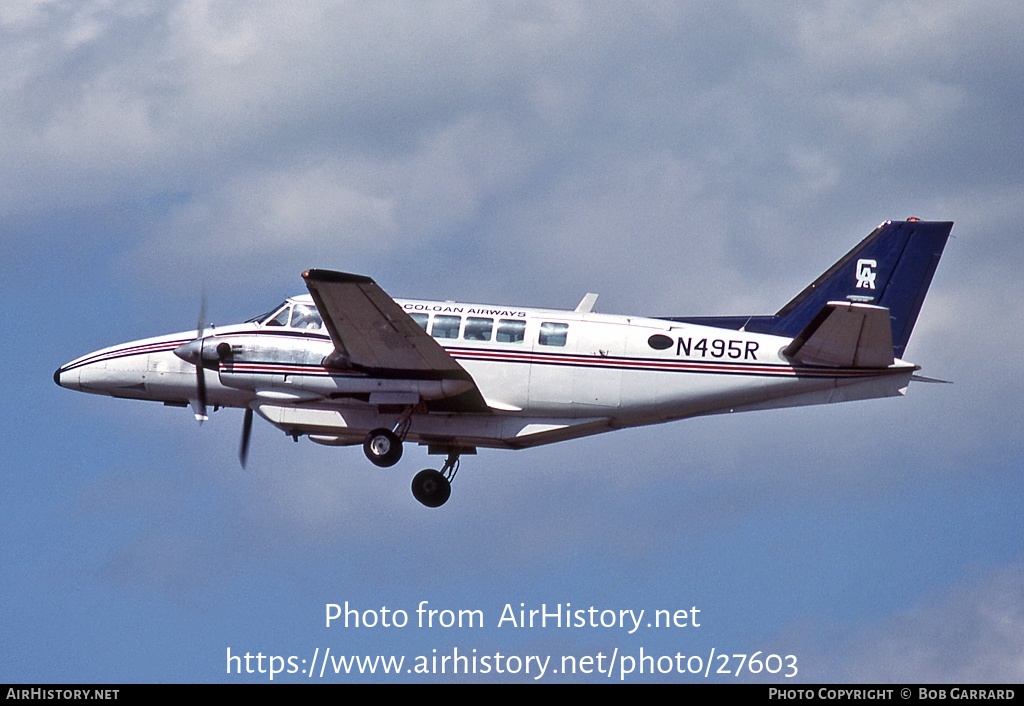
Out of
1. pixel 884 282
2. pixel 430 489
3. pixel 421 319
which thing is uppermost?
pixel 884 282

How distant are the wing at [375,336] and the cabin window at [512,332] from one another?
1.11m

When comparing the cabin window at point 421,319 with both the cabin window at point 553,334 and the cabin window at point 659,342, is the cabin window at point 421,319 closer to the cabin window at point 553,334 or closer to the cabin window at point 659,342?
the cabin window at point 553,334

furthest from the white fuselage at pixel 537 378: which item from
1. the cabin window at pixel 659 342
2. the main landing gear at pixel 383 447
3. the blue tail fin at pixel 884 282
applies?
the blue tail fin at pixel 884 282

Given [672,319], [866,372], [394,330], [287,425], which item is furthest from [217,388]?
[866,372]

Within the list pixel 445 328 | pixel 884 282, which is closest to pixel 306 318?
pixel 445 328

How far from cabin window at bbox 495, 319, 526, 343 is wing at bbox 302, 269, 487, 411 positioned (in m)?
1.11

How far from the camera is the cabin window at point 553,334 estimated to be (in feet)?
122

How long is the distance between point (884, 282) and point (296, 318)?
12465 mm

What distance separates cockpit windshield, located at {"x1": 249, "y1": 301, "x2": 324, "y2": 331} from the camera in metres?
37.9

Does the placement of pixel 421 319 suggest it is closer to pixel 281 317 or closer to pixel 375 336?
pixel 375 336

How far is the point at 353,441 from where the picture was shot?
3850 centimetres

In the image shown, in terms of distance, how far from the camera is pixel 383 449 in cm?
3731

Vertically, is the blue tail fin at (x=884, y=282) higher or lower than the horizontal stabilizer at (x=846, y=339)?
higher
